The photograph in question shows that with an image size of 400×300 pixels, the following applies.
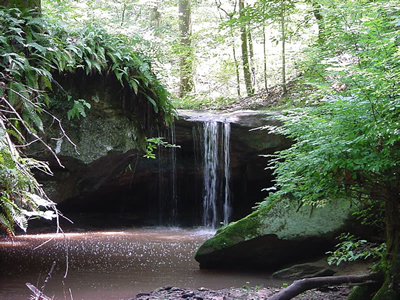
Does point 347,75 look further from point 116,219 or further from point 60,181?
point 116,219

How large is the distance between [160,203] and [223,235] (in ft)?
25.9

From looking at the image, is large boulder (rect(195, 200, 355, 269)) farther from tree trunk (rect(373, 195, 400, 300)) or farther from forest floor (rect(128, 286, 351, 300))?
tree trunk (rect(373, 195, 400, 300))

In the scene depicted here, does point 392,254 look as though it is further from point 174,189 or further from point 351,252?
point 174,189

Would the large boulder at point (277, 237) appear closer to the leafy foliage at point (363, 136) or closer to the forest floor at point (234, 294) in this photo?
the forest floor at point (234, 294)

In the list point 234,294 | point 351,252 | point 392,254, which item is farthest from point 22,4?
point 392,254

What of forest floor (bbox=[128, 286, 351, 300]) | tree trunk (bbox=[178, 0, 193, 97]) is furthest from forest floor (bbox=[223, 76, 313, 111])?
forest floor (bbox=[128, 286, 351, 300])

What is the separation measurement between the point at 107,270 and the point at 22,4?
14.3 ft

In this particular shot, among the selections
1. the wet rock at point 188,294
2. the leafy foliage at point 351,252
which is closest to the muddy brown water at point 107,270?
the wet rock at point 188,294

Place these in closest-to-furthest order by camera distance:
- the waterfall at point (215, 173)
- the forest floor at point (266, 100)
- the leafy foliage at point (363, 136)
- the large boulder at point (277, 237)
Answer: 1. the leafy foliage at point (363, 136)
2. the large boulder at point (277, 237)
3. the waterfall at point (215, 173)
4. the forest floor at point (266, 100)

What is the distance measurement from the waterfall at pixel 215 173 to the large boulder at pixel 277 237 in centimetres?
588

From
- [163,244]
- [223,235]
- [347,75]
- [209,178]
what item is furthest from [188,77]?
[347,75]

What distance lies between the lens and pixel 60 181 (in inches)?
340

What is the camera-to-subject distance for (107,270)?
267 inches

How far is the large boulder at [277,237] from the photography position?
6.41 metres
